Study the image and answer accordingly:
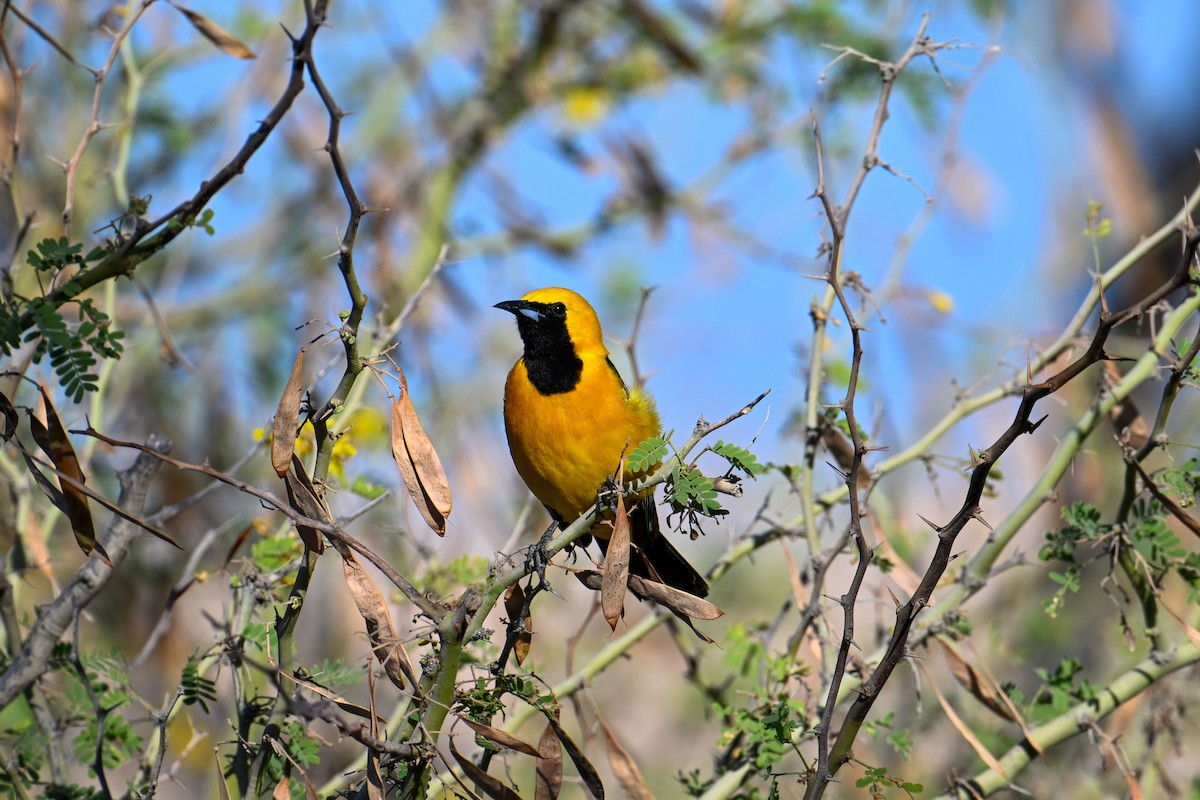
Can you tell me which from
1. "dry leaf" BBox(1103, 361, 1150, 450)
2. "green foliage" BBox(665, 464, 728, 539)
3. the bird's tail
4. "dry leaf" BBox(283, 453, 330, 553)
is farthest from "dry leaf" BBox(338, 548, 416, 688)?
"dry leaf" BBox(1103, 361, 1150, 450)

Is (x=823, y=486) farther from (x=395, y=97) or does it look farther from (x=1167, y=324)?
(x=395, y=97)

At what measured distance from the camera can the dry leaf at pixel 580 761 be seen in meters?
2.10

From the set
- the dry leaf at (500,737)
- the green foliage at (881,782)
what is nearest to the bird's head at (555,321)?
the dry leaf at (500,737)

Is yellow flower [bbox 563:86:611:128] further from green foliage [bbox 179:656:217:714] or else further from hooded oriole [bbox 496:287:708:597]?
green foliage [bbox 179:656:217:714]

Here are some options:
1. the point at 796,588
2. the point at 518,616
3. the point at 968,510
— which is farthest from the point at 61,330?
the point at 796,588

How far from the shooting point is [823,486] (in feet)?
11.1

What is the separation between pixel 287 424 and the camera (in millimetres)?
1949

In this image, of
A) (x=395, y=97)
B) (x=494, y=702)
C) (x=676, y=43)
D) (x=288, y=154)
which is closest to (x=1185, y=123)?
(x=676, y=43)

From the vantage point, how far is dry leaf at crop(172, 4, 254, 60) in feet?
9.16

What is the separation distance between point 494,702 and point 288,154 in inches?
212

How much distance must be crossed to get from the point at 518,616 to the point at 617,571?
31cm

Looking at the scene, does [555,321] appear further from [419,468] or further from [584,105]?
[584,105]

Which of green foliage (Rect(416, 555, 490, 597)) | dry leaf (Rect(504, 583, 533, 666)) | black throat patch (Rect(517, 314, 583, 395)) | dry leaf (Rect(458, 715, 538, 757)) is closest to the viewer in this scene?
dry leaf (Rect(458, 715, 538, 757))

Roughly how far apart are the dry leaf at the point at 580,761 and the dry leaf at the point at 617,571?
229 mm
